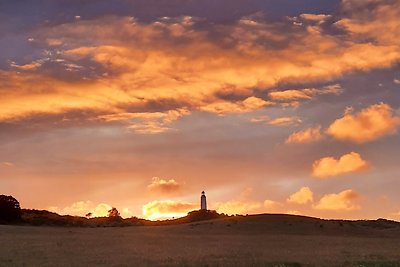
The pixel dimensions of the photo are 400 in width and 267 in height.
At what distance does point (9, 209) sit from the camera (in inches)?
4013

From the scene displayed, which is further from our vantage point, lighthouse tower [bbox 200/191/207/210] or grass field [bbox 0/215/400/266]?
lighthouse tower [bbox 200/191/207/210]

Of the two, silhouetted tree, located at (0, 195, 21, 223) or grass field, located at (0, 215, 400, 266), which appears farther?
silhouetted tree, located at (0, 195, 21, 223)

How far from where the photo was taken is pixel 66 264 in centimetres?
3647

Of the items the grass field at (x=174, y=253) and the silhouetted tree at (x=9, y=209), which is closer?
the grass field at (x=174, y=253)

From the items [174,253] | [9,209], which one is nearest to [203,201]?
[9,209]

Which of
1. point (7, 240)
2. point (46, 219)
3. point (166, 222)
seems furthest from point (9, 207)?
point (7, 240)

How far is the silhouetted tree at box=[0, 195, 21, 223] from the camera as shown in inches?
3947

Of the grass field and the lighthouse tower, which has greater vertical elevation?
the lighthouse tower

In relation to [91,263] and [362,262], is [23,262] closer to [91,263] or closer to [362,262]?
[91,263]

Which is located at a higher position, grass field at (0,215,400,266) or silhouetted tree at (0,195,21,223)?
silhouetted tree at (0,195,21,223)

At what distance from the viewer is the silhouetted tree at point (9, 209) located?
10025cm

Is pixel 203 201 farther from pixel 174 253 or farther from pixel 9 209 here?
pixel 174 253

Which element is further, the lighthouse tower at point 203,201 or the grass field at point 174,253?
the lighthouse tower at point 203,201

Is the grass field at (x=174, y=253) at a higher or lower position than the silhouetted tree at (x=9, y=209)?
lower
